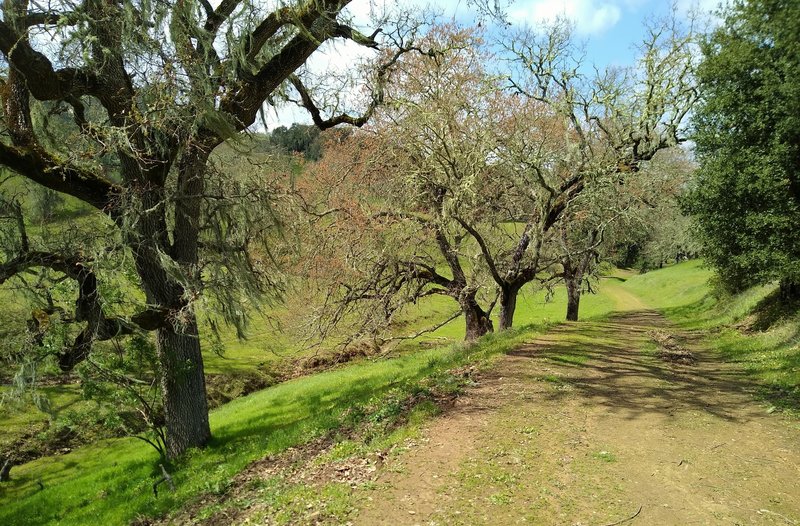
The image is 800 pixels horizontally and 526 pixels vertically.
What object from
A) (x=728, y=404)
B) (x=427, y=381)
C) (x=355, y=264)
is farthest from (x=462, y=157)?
(x=728, y=404)

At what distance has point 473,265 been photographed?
1631cm

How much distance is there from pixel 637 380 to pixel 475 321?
7.76 m

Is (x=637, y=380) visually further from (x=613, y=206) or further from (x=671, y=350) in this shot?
(x=613, y=206)

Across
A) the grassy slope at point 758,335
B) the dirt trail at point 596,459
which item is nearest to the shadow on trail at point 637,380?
the dirt trail at point 596,459

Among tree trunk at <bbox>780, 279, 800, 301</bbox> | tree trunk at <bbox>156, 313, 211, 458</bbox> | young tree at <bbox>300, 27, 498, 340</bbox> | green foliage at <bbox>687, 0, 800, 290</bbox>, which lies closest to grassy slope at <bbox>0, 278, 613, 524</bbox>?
tree trunk at <bbox>156, 313, 211, 458</bbox>

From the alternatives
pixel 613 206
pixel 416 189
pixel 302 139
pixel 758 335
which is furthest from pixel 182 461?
pixel 302 139

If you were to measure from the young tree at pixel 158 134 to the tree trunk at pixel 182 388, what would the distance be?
29 mm

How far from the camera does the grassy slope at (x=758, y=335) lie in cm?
1002

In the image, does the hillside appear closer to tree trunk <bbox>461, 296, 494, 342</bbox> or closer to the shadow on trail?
the shadow on trail

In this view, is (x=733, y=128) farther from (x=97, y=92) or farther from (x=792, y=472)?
(x=97, y=92)

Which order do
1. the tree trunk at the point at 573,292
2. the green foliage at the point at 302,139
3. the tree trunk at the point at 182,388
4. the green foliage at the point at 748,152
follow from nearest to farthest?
the tree trunk at the point at 182,388
the green foliage at the point at 748,152
the green foliage at the point at 302,139
the tree trunk at the point at 573,292

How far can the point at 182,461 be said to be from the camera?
11164 millimetres

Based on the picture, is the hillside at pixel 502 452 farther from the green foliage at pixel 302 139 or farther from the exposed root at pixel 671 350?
the green foliage at pixel 302 139

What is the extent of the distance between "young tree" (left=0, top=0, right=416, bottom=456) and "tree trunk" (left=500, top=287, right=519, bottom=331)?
8.50 meters
